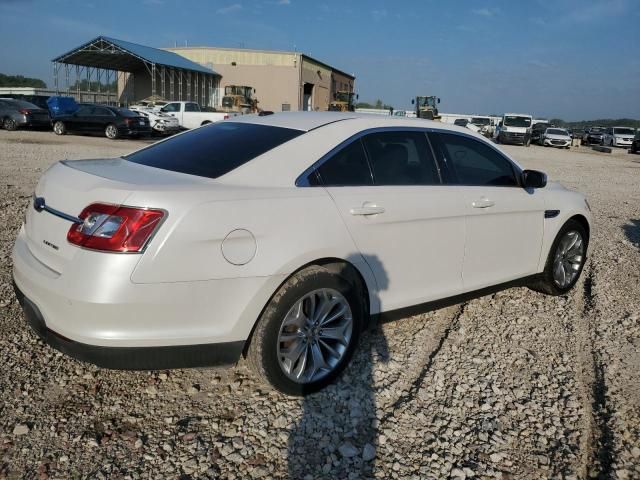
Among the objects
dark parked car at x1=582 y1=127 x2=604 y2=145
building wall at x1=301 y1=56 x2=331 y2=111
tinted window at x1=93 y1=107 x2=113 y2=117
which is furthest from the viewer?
building wall at x1=301 y1=56 x2=331 y2=111

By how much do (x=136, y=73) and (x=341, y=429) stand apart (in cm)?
5078

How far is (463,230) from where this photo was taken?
3943 millimetres

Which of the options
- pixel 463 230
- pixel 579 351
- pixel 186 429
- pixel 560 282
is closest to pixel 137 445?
pixel 186 429

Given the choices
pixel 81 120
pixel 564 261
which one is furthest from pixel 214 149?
pixel 81 120

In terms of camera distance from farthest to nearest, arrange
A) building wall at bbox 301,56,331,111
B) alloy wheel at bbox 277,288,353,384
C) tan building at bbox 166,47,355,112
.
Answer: building wall at bbox 301,56,331,111
tan building at bbox 166,47,355,112
alloy wheel at bbox 277,288,353,384

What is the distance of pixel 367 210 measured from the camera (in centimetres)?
333

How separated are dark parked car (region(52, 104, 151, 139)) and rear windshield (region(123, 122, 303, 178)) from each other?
67.9ft

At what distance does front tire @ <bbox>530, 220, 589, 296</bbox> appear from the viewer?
4949mm

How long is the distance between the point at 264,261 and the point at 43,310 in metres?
1.11

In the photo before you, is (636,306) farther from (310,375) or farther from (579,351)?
(310,375)

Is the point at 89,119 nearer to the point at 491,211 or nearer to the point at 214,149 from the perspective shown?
the point at 214,149

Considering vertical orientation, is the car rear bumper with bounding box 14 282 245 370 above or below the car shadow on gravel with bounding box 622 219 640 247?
above

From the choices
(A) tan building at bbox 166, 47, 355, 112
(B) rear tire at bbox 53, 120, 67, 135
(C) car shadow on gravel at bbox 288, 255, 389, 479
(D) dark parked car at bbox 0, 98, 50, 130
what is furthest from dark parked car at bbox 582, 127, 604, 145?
(C) car shadow on gravel at bbox 288, 255, 389, 479

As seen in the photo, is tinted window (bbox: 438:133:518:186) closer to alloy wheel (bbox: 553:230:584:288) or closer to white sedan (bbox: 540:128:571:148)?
alloy wheel (bbox: 553:230:584:288)
